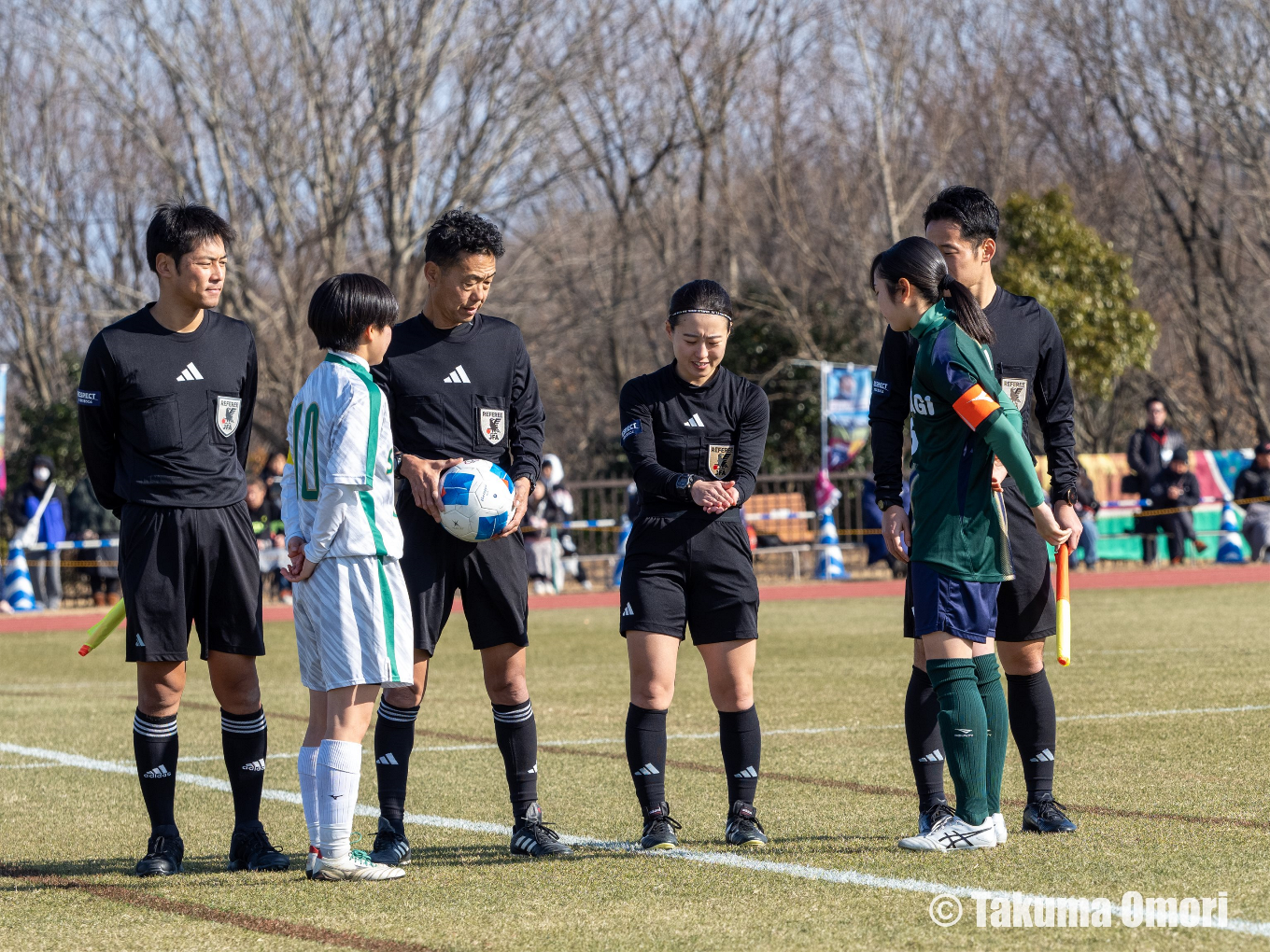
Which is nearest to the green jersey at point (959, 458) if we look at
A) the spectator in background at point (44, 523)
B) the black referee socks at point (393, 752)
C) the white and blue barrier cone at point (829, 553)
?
the black referee socks at point (393, 752)

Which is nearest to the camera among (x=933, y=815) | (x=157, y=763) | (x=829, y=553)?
(x=933, y=815)

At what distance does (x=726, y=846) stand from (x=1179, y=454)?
728 inches

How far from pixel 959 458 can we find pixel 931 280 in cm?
62

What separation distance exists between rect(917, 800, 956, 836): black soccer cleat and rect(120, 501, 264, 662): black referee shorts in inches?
94.2

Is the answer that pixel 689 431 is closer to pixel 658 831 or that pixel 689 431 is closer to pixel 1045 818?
pixel 658 831

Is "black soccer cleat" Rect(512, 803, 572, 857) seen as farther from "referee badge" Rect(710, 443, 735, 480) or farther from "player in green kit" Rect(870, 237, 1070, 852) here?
"referee badge" Rect(710, 443, 735, 480)

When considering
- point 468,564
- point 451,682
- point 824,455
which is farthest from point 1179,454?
point 468,564

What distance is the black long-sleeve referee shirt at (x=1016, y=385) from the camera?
549 centimetres

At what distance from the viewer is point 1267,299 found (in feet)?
113

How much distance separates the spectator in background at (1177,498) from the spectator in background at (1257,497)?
69 centimetres

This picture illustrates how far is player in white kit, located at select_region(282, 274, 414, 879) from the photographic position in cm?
484

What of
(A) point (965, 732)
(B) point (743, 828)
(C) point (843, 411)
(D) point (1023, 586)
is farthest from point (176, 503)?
(C) point (843, 411)

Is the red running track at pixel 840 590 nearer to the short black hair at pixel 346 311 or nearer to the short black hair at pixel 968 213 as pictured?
the short black hair at pixel 346 311

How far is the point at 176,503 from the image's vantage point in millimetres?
5309
